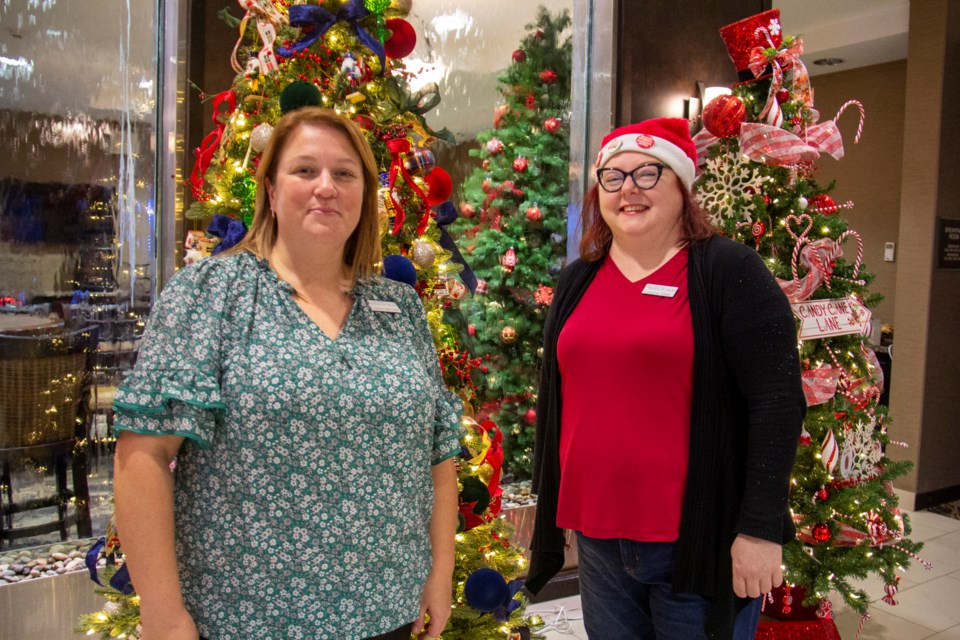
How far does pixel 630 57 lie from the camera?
11.7 ft

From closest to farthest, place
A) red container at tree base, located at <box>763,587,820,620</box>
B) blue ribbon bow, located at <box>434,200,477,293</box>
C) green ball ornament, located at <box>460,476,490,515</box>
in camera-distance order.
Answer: green ball ornament, located at <box>460,476,490,515</box>
blue ribbon bow, located at <box>434,200,477,293</box>
red container at tree base, located at <box>763,587,820,620</box>

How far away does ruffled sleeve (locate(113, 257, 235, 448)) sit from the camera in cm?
116

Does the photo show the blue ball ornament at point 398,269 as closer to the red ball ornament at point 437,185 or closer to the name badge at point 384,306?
the red ball ornament at point 437,185

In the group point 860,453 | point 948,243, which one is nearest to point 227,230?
point 860,453

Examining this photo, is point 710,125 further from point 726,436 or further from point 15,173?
point 15,173

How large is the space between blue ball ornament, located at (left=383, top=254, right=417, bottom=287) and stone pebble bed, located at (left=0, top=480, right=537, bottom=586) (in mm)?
1256

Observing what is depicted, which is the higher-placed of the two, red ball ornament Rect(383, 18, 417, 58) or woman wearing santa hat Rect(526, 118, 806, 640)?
red ball ornament Rect(383, 18, 417, 58)

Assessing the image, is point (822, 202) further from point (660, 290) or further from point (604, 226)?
Result: point (660, 290)

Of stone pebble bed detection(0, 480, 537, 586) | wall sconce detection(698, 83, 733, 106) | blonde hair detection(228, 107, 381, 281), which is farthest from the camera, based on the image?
wall sconce detection(698, 83, 733, 106)

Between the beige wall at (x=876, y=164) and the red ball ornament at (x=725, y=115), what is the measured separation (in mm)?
4713

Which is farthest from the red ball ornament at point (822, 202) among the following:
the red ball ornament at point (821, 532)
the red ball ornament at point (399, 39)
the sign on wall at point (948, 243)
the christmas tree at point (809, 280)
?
the sign on wall at point (948, 243)

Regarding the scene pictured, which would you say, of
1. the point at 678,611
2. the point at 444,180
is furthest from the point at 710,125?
the point at 678,611

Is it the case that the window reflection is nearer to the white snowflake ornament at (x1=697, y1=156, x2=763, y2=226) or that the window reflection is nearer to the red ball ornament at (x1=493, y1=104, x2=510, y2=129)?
the red ball ornament at (x1=493, y1=104, x2=510, y2=129)

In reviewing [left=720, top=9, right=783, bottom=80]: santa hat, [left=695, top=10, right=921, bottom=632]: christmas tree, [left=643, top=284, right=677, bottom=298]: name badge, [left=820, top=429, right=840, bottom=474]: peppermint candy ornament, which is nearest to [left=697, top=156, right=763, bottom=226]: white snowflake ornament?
[left=695, top=10, right=921, bottom=632]: christmas tree
